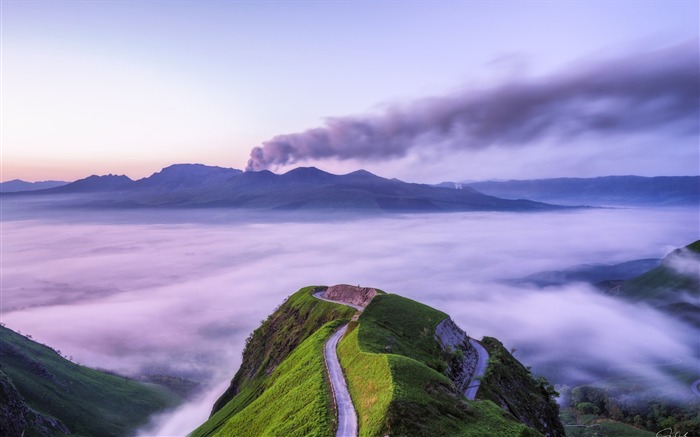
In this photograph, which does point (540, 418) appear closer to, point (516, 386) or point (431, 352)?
point (516, 386)

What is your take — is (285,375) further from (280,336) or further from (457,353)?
(280,336)

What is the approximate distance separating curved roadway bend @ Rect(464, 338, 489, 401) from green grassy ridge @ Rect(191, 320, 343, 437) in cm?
2646

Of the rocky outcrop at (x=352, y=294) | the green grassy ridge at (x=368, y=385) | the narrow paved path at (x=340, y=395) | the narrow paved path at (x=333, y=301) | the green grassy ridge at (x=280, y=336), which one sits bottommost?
the green grassy ridge at (x=280, y=336)

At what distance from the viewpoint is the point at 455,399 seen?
50.8 meters

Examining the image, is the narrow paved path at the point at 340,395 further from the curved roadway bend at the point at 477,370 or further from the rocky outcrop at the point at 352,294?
the rocky outcrop at the point at 352,294

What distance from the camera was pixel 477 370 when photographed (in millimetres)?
88125

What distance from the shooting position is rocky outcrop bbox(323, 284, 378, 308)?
124 metres

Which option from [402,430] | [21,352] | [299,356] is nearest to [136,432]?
[21,352]

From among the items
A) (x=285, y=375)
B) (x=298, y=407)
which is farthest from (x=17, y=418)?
(x=298, y=407)

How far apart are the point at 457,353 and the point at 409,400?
4448cm

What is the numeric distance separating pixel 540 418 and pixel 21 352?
732 feet

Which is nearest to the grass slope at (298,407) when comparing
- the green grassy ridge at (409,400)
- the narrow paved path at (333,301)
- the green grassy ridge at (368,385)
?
the green grassy ridge at (368,385)

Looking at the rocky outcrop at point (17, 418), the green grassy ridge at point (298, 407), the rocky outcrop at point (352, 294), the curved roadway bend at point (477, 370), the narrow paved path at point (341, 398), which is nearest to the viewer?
the narrow paved path at point (341, 398)

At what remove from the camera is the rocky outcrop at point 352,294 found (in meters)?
124
